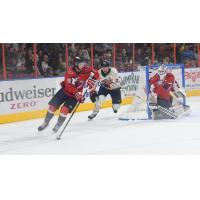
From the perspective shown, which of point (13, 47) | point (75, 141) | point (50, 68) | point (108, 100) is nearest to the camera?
point (75, 141)

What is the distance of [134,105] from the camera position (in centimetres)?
763

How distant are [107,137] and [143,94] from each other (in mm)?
1865

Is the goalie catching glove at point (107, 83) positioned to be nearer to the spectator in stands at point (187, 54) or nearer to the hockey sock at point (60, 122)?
the hockey sock at point (60, 122)

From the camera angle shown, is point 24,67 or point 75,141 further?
point 24,67

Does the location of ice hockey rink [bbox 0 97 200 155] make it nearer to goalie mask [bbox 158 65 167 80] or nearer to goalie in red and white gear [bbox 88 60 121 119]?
goalie in red and white gear [bbox 88 60 121 119]

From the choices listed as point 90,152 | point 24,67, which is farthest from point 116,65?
point 90,152

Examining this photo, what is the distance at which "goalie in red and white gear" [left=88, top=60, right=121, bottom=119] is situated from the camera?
7.20m

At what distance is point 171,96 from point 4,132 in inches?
109

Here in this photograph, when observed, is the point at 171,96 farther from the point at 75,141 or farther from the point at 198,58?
the point at 198,58

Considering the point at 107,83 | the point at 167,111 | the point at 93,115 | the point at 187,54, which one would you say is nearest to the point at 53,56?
the point at 107,83

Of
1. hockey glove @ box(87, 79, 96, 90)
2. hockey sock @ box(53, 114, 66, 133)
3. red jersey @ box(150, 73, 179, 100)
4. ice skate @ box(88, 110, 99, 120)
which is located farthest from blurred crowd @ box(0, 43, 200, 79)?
hockey sock @ box(53, 114, 66, 133)

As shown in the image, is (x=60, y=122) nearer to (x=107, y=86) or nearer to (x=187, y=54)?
(x=107, y=86)

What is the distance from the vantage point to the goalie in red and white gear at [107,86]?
7199 millimetres

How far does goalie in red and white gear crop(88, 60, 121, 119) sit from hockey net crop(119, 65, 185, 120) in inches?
11.2
